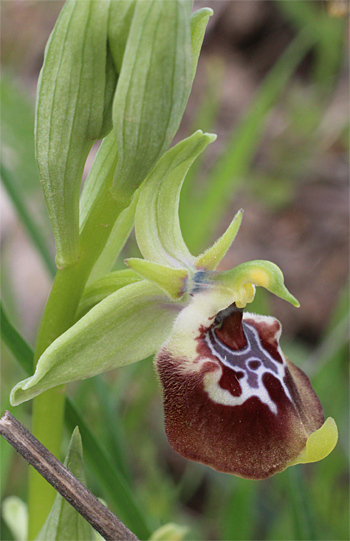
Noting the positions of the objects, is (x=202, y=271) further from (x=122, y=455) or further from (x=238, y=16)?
(x=238, y=16)

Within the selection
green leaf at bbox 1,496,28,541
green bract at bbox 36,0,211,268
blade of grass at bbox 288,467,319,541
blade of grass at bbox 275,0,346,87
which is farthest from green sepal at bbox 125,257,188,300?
blade of grass at bbox 275,0,346,87

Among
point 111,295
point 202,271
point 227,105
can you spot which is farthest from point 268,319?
point 227,105

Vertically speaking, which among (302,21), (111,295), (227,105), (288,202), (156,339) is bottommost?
(288,202)

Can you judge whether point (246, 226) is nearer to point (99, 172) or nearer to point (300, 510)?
point (300, 510)

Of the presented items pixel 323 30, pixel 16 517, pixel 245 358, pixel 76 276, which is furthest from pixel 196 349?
pixel 323 30

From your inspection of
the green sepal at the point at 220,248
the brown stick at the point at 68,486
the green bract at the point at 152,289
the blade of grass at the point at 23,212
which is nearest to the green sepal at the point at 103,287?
the green bract at the point at 152,289

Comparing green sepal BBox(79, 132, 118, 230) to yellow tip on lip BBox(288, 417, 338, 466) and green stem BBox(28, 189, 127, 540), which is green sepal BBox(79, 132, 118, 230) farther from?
yellow tip on lip BBox(288, 417, 338, 466)
